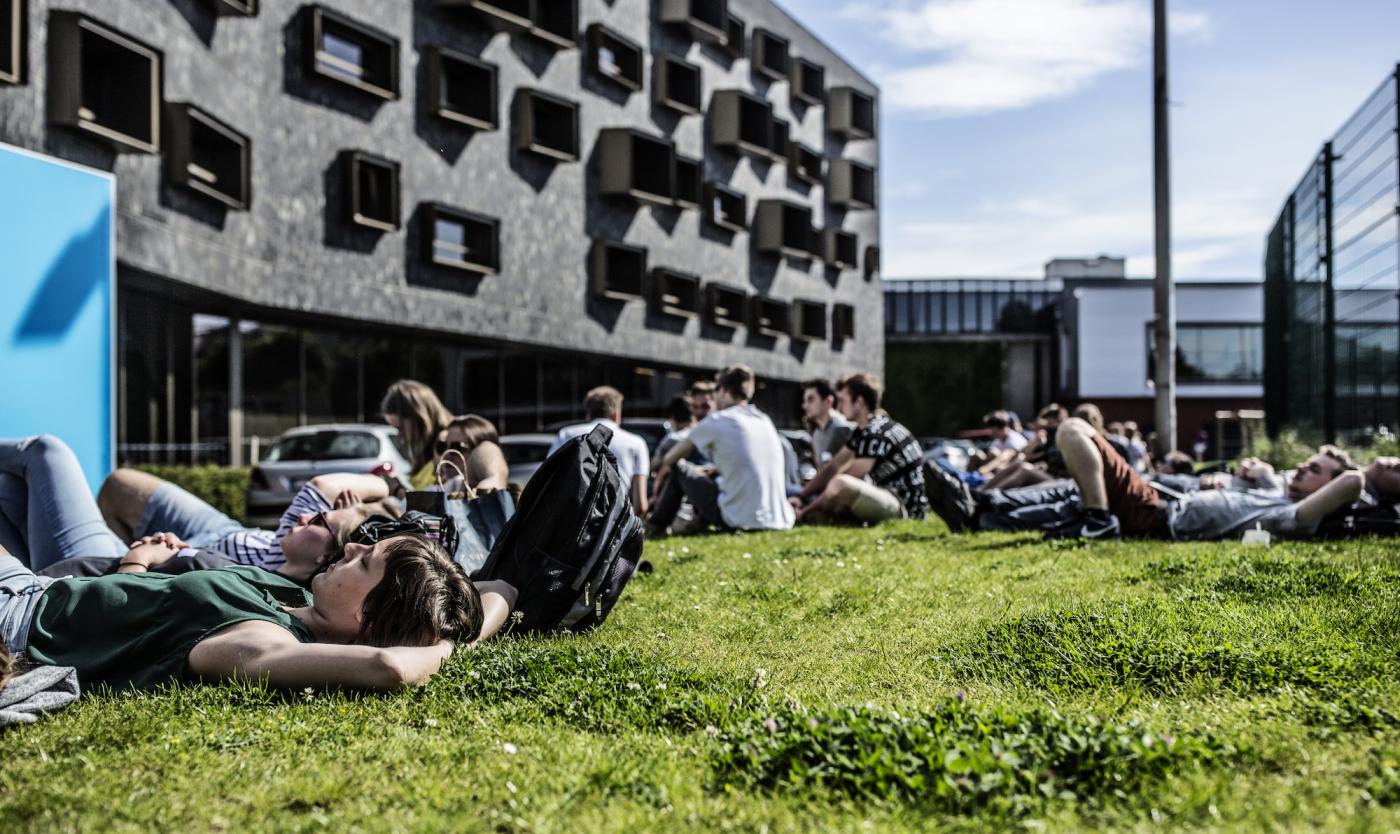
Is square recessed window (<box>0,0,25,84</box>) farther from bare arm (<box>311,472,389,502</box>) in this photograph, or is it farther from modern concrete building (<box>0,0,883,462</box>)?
bare arm (<box>311,472,389,502</box>)

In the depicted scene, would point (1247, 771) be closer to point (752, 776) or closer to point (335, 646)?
point (752, 776)

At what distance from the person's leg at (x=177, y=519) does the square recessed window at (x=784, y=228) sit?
107ft

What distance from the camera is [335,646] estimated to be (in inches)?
164

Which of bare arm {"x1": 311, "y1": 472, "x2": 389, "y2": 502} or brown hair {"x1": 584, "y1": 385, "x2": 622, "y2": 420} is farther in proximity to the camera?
brown hair {"x1": 584, "y1": 385, "x2": 622, "y2": 420}

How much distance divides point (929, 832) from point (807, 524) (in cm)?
900

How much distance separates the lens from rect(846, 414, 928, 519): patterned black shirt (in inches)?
449

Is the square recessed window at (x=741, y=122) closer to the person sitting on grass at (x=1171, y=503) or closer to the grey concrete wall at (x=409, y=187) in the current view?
the grey concrete wall at (x=409, y=187)

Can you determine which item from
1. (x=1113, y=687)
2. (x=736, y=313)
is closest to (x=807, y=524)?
(x=1113, y=687)

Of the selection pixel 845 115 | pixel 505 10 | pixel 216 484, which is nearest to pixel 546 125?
A: pixel 505 10

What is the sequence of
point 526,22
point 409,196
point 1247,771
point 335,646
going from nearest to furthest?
point 1247,771, point 335,646, point 409,196, point 526,22

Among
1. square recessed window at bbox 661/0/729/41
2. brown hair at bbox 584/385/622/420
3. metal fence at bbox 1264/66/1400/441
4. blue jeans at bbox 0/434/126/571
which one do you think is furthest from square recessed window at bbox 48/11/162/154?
square recessed window at bbox 661/0/729/41

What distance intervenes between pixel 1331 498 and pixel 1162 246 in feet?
31.2

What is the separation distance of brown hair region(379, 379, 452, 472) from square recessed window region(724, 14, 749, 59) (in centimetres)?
3086

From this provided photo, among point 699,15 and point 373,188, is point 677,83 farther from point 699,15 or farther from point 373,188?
point 373,188
